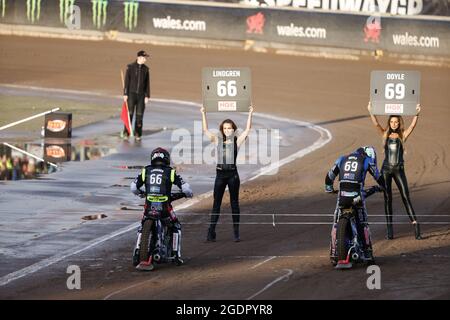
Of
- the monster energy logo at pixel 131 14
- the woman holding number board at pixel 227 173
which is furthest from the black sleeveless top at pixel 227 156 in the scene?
the monster energy logo at pixel 131 14

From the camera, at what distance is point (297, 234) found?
19016 mm

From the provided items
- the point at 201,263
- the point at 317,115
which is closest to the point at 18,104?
the point at 317,115

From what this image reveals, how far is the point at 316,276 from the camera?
15867 millimetres

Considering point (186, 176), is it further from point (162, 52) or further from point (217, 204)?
point (162, 52)

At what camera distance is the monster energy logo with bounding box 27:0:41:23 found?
162 feet

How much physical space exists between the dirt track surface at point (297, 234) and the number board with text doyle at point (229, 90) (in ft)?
5.95

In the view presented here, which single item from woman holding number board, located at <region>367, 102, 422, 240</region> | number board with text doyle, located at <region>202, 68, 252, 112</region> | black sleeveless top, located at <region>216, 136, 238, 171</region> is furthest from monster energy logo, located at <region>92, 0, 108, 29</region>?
black sleeveless top, located at <region>216, 136, 238, 171</region>

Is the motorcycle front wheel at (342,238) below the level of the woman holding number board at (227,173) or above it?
below

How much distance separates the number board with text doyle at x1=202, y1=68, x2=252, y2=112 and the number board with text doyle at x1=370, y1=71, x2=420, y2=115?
2.17m

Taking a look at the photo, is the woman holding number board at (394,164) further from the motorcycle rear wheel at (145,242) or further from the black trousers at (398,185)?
the motorcycle rear wheel at (145,242)

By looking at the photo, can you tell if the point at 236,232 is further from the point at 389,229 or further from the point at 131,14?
the point at 131,14

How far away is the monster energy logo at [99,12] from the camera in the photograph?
160 feet

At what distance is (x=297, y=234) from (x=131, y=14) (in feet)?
101

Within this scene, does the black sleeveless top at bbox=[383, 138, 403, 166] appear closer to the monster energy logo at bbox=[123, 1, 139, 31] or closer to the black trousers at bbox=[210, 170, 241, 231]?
the black trousers at bbox=[210, 170, 241, 231]
